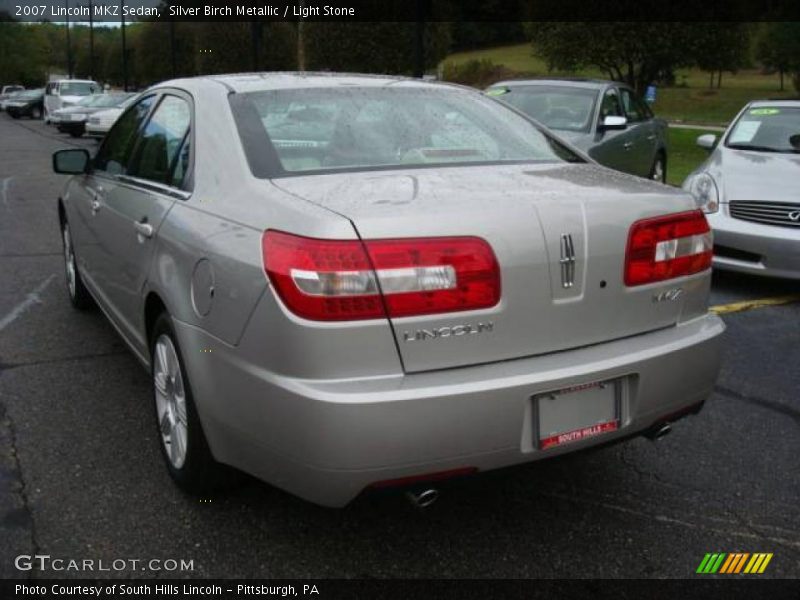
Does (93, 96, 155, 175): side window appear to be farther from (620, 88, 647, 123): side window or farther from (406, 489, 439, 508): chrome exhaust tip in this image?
(620, 88, 647, 123): side window

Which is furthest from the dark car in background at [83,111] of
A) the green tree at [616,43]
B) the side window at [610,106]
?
the side window at [610,106]

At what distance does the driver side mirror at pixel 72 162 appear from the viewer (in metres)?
4.57

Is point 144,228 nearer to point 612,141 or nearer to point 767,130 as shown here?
point 767,130

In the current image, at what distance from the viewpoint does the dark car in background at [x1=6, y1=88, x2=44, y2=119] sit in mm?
44156

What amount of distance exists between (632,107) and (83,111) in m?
20.3

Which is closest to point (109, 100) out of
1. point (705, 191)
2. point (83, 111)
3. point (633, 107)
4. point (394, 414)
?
point (83, 111)

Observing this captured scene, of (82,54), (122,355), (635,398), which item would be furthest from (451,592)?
(82,54)

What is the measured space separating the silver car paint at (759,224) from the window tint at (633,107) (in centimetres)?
396

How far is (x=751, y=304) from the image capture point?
19.5 feet

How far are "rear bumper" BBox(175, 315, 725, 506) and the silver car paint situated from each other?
151 inches

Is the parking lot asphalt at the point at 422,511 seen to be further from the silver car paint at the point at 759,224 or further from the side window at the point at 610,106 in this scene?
the side window at the point at 610,106

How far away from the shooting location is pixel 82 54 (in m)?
94.5

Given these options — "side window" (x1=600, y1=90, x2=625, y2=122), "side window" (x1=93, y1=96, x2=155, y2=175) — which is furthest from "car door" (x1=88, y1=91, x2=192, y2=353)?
"side window" (x1=600, y1=90, x2=625, y2=122)

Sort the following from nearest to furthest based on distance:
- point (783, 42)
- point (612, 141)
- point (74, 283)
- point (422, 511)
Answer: point (422, 511) → point (74, 283) → point (612, 141) → point (783, 42)
